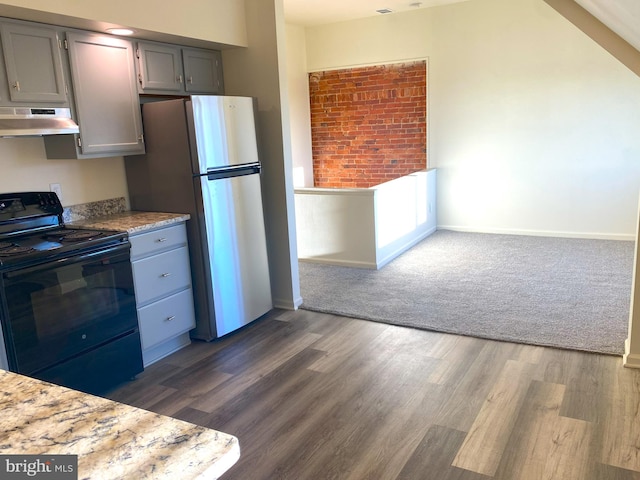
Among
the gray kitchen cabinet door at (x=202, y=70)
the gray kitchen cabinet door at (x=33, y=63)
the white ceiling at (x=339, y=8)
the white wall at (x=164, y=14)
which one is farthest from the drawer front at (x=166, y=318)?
the white ceiling at (x=339, y=8)

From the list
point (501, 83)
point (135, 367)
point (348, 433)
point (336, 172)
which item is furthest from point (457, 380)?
point (336, 172)

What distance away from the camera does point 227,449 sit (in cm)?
84

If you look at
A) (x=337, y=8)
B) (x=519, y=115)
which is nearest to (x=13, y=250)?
(x=337, y=8)

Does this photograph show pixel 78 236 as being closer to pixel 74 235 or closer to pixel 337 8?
pixel 74 235

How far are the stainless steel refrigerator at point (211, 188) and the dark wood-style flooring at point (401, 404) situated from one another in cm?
34

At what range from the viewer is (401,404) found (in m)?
2.65

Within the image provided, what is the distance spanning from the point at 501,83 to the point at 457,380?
4.27 meters

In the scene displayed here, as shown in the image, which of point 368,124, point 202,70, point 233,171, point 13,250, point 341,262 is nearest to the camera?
point 13,250

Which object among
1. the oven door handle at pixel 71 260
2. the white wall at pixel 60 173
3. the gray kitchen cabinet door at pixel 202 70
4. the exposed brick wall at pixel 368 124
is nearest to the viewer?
the oven door handle at pixel 71 260

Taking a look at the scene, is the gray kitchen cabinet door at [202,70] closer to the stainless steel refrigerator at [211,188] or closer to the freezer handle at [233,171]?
the stainless steel refrigerator at [211,188]

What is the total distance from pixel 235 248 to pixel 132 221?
0.72 meters

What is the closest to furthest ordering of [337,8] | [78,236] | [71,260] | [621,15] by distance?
[621,15], [71,260], [78,236], [337,8]

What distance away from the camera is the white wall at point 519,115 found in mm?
5508

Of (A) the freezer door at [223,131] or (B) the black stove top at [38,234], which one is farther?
(A) the freezer door at [223,131]
